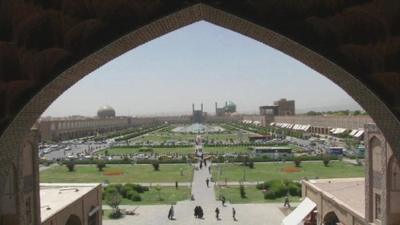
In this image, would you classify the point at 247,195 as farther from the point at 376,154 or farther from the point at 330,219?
the point at 376,154

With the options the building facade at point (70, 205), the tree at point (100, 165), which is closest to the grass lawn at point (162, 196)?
the building facade at point (70, 205)

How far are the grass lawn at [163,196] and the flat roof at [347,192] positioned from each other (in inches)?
223

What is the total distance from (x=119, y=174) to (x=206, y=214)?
30.0 ft

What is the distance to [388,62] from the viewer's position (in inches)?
170

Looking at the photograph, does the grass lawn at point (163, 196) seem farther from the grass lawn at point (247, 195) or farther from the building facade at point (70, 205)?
the building facade at point (70, 205)

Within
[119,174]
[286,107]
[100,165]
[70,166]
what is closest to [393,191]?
[119,174]

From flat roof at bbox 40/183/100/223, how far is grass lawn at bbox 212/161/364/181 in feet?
31.4

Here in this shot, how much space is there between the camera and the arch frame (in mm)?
4336

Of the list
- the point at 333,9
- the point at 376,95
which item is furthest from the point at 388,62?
the point at 333,9

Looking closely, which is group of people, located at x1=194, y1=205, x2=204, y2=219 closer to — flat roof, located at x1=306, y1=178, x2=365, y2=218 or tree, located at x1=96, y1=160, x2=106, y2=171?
flat roof, located at x1=306, y1=178, x2=365, y2=218

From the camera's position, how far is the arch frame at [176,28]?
14.2 feet

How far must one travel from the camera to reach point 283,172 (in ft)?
71.5

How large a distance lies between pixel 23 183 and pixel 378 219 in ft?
19.1

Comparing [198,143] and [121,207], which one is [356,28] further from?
[198,143]
